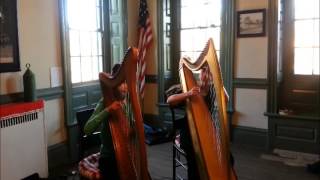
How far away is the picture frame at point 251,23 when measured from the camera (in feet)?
14.0

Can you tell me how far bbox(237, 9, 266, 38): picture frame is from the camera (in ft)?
14.0

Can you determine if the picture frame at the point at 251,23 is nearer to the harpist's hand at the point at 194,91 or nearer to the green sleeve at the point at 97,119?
the harpist's hand at the point at 194,91

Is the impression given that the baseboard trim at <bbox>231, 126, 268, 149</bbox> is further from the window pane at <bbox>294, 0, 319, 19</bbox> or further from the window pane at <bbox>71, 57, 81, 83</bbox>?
the window pane at <bbox>71, 57, 81, 83</bbox>

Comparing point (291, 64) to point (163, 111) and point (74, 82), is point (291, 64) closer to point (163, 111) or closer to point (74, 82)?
point (163, 111)

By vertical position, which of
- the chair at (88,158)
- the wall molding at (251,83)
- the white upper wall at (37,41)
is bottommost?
the chair at (88,158)

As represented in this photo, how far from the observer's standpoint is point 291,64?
4.36 m

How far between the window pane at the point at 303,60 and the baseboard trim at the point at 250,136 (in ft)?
3.08

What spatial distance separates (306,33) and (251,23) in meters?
0.71

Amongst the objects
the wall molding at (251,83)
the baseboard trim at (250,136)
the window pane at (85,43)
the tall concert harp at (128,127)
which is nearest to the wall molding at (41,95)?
the window pane at (85,43)

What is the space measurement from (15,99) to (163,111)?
2.47 metres

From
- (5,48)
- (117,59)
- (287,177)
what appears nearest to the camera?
(5,48)

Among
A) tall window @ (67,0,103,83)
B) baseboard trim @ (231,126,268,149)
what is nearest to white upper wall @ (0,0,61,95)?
tall window @ (67,0,103,83)

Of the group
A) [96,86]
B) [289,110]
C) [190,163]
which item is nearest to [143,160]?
[190,163]

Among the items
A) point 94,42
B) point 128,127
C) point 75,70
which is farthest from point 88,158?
point 94,42
